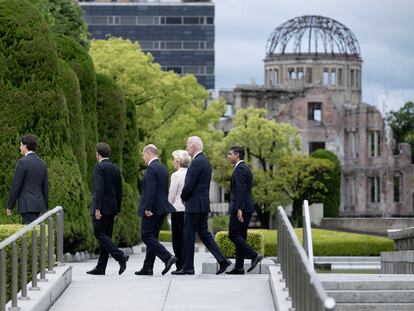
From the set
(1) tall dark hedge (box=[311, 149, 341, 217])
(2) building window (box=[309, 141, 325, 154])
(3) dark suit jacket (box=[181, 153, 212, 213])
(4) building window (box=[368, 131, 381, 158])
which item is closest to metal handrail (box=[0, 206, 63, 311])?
(3) dark suit jacket (box=[181, 153, 212, 213])

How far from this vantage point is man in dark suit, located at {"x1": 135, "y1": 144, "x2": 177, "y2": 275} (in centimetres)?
Answer: 2042

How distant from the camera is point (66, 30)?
53.3 m

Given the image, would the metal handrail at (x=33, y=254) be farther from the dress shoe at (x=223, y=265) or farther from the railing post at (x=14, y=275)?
the dress shoe at (x=223, y=265)

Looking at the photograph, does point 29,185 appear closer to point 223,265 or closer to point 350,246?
point 223,265

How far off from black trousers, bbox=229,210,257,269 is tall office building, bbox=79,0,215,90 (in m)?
146

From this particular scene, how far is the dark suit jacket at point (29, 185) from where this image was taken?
19.7m

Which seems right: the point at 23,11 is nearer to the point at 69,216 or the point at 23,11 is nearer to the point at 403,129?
the point at 69,216

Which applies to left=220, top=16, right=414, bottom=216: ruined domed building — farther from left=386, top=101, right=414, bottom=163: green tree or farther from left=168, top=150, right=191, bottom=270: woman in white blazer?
left=168, top=150, right=191, bottom=270: woman in white blazer

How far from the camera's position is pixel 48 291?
50.9 feet

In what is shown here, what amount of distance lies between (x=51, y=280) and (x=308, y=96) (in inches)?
3444

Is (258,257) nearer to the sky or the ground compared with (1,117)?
nearer to the ground

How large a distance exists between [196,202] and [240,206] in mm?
678

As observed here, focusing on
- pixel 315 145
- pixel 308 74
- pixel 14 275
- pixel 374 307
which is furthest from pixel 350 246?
Answer: pixel 308 74

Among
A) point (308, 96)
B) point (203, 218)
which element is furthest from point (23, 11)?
point (308, 96)
